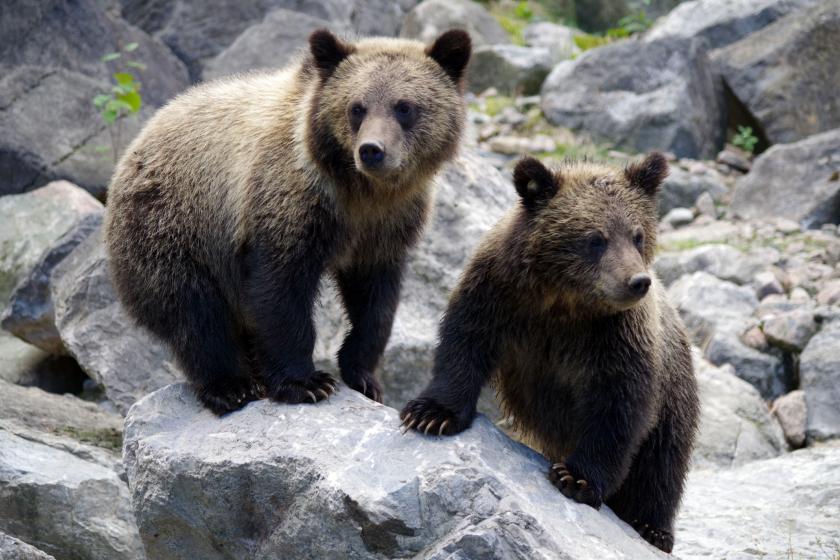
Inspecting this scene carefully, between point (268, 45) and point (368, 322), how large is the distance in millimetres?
9123

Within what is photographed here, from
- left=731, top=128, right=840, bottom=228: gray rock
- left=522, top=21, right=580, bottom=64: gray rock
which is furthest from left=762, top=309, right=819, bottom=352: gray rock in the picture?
left=522, top=21, right=580, bottom=64: gray rock

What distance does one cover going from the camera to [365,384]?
7.43 metres

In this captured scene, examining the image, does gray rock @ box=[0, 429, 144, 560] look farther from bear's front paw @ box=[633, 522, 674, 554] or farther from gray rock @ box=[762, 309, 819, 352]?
gray rock @ box=[762, 309, 819, 352]

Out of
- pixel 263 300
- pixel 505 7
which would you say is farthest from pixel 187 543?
pixel 505 7

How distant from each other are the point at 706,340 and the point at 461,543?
21.2 ft

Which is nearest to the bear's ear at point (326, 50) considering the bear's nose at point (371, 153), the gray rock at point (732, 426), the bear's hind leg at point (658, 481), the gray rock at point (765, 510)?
the bear's nose at point (371, 153)

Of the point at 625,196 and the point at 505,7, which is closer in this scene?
the point at 625,196

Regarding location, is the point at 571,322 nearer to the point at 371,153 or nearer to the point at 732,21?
the point at 371,153

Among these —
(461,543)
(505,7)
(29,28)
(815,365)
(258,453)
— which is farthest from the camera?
(505,7)

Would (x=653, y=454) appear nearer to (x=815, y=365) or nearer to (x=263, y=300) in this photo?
(x=263, y=300)

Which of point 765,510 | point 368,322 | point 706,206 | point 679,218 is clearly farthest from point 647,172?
point 706,206

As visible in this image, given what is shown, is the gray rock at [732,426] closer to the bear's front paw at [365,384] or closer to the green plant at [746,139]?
the bear's front paw at [365,384]

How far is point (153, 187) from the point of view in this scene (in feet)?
24.7

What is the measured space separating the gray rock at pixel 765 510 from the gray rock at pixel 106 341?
4.21 meters
